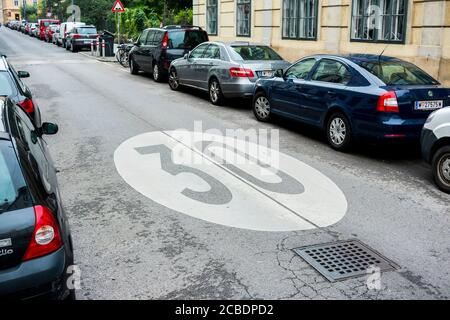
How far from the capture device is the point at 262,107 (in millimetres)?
11125

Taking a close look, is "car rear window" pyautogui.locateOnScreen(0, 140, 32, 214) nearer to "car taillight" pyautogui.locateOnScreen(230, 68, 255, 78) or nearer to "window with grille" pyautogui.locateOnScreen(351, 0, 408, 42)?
"car taillight" pyautogui.locateOnScreen(230, 68, 255, 78)

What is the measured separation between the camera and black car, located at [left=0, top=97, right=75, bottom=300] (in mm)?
3139

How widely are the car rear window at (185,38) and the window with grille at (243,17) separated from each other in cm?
467

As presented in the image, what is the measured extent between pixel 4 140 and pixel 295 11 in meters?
16.6

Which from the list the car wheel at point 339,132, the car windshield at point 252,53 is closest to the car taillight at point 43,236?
the car wheel at point 339,132

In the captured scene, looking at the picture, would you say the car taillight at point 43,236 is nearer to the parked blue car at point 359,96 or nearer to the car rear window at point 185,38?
the parked blue car at point 359,96

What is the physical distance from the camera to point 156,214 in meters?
5.82

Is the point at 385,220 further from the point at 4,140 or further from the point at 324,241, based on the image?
the point at 4,140

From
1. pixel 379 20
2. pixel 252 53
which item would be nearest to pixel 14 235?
pixel 252 53

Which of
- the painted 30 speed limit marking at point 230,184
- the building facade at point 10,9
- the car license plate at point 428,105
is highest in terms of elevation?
the building facade at point 10,9

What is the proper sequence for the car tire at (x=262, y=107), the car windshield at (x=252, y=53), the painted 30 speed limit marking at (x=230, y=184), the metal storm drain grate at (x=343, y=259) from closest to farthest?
the metal storm drain grate at (x=343, y=259)
the painted 30 speed limit marking at (x=230, y=184)
the car tire at (x=262, y=107)
the car windshield at (x=252, y=53)

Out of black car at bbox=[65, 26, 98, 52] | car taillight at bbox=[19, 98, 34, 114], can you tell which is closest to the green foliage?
black car at bbox=[65, 26, 98, 52]

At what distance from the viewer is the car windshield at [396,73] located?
827cm
